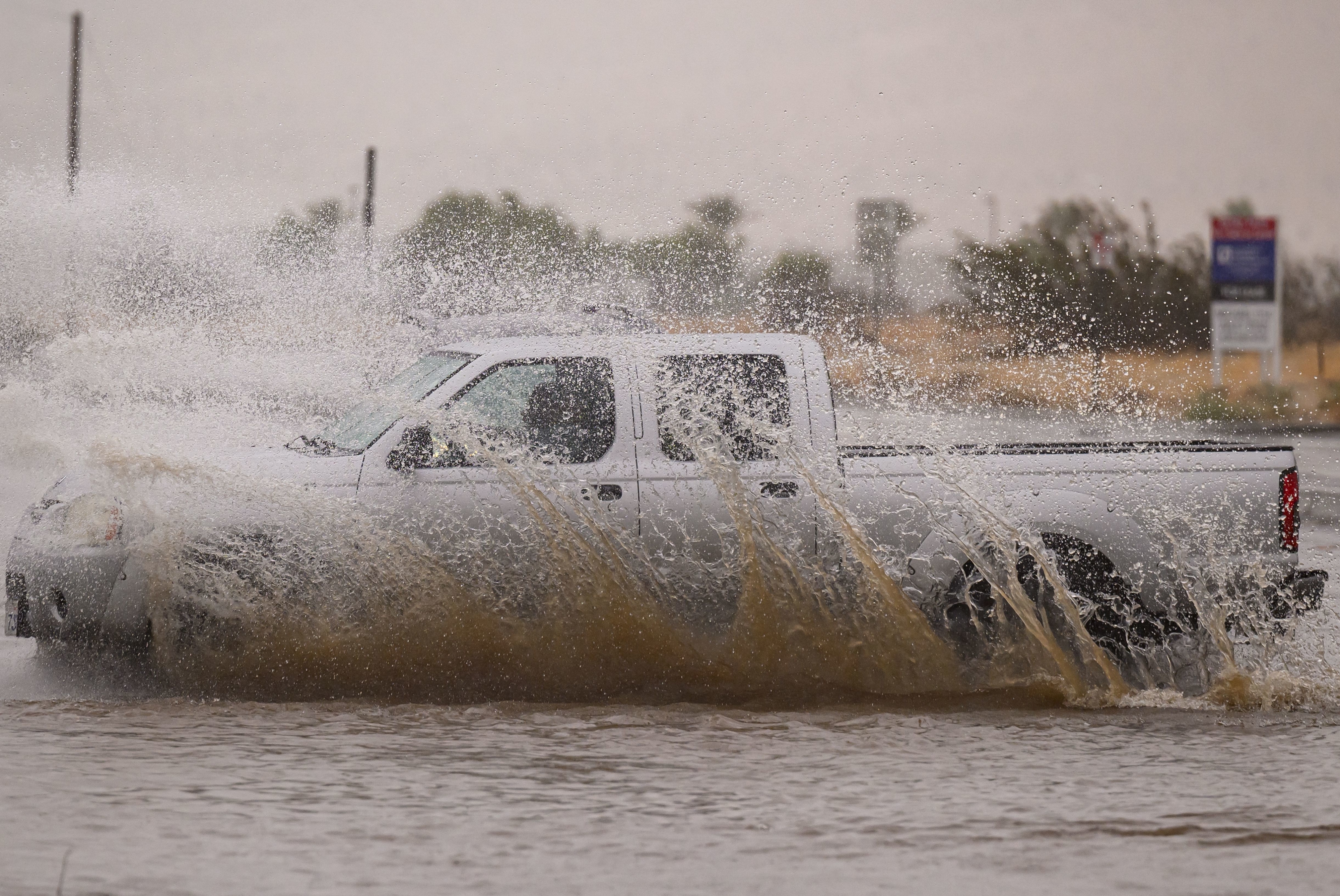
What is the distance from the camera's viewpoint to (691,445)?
7.62 meters

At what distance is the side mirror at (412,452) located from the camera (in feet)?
24.6

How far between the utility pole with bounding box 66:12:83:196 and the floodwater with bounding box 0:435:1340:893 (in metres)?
29.9

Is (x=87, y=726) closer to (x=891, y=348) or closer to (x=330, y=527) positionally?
(x=330, y=527)

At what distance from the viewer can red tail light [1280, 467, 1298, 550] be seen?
784 centimetres

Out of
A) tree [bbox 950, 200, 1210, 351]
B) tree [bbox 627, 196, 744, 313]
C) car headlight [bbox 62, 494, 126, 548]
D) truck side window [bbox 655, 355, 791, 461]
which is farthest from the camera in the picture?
tree [bbox 950, 200, 1210, 351]

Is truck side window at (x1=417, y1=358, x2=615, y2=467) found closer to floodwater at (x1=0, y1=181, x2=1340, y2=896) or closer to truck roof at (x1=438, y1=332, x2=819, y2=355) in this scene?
truck roof at (x1=438, y1=332, x2=819, y2=355)

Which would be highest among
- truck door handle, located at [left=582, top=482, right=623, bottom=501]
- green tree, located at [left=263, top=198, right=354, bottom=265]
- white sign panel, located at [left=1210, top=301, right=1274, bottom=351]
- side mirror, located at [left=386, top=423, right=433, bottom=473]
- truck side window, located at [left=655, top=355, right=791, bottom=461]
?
white sign panel, located at [left=1210, top=301, right=1274, bottom=351]

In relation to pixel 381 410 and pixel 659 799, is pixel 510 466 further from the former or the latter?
pixel 659 799

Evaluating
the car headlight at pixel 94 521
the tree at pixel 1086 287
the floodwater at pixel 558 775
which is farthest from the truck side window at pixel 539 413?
the tree at pixel 1086 287

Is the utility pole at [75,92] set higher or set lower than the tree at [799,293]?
higher

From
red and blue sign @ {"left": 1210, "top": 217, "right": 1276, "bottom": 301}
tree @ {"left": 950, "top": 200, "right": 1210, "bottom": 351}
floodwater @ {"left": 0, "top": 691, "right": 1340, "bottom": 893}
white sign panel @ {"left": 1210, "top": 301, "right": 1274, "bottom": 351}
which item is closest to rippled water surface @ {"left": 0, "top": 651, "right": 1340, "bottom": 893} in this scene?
floodwater @ {"left": 0, "top": 691, "right": 1340, "bottom": 893}

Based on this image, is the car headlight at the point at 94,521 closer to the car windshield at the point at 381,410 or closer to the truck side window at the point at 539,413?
the car windshield at the point at 381,410

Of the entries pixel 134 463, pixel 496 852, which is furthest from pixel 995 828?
pixel 134 463

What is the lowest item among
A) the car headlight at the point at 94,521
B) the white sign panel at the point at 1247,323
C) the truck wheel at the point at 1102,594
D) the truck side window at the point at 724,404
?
the truck wheel at the point at 1102,594
